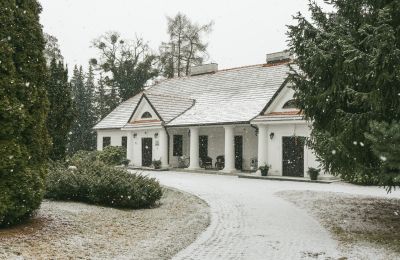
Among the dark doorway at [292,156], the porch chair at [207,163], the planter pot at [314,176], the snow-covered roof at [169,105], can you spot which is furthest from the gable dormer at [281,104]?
the snow-covered roof at [169,105]

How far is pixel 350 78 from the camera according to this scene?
371 inches

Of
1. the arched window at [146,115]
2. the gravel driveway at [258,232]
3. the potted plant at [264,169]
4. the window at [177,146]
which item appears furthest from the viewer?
the arched window at [146,115]

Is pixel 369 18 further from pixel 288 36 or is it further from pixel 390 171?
pixel 390 171

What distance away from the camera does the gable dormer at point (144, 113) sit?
97.8ft

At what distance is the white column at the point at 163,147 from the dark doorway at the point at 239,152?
4686 mm

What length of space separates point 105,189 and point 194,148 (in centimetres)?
1581

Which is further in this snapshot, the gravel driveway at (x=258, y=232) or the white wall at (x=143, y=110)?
the white wall at (x=143, y=110)

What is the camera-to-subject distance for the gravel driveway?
24.6ft

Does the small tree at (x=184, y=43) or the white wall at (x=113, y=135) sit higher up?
the small tree at (x=184, y=43)

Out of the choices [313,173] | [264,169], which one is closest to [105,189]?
[313,173]

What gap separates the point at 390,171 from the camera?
761cm

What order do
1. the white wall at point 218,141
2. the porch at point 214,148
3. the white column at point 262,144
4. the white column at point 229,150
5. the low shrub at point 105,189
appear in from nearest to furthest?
1. the low shrub at point 105,189
2. the white column at point 262,144
3. the white column at point 229,150
4. the porch at point 214,148
5. the white wall at point 218,141

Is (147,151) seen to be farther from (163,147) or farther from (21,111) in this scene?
(21,111)

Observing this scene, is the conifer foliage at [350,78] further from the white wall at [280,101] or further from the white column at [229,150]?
the white column at [229,150]
